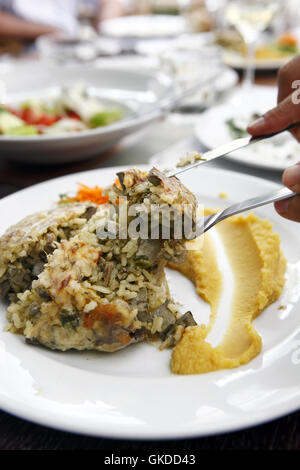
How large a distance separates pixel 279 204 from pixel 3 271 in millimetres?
1094

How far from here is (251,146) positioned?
3.04 m

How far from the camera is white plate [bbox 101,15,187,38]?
658cm

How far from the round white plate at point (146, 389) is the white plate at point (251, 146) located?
1.24 m

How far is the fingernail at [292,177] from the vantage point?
148 cm

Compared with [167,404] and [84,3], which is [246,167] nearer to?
[167,404]

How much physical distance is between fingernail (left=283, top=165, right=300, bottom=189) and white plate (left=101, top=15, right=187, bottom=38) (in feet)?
18.5

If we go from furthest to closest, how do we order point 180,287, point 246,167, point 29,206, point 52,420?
point 246,167, point 29,206, point 180,287, point 52,420

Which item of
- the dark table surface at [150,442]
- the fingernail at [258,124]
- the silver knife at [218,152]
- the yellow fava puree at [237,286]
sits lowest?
the dark table surface at [150,442]

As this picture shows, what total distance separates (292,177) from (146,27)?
6.33m

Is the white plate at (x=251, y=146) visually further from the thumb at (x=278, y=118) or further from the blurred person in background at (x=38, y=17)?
the blurred person in background at (x=38, y=17)

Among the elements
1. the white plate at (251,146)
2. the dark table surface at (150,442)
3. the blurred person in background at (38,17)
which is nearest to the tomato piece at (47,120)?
the white plate at (251,146)

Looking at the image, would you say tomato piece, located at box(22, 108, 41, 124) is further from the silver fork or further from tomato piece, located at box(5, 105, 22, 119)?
the silver fork

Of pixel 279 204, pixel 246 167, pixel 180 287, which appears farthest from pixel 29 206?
pixel 246 167

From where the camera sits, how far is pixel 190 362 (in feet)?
4.47
